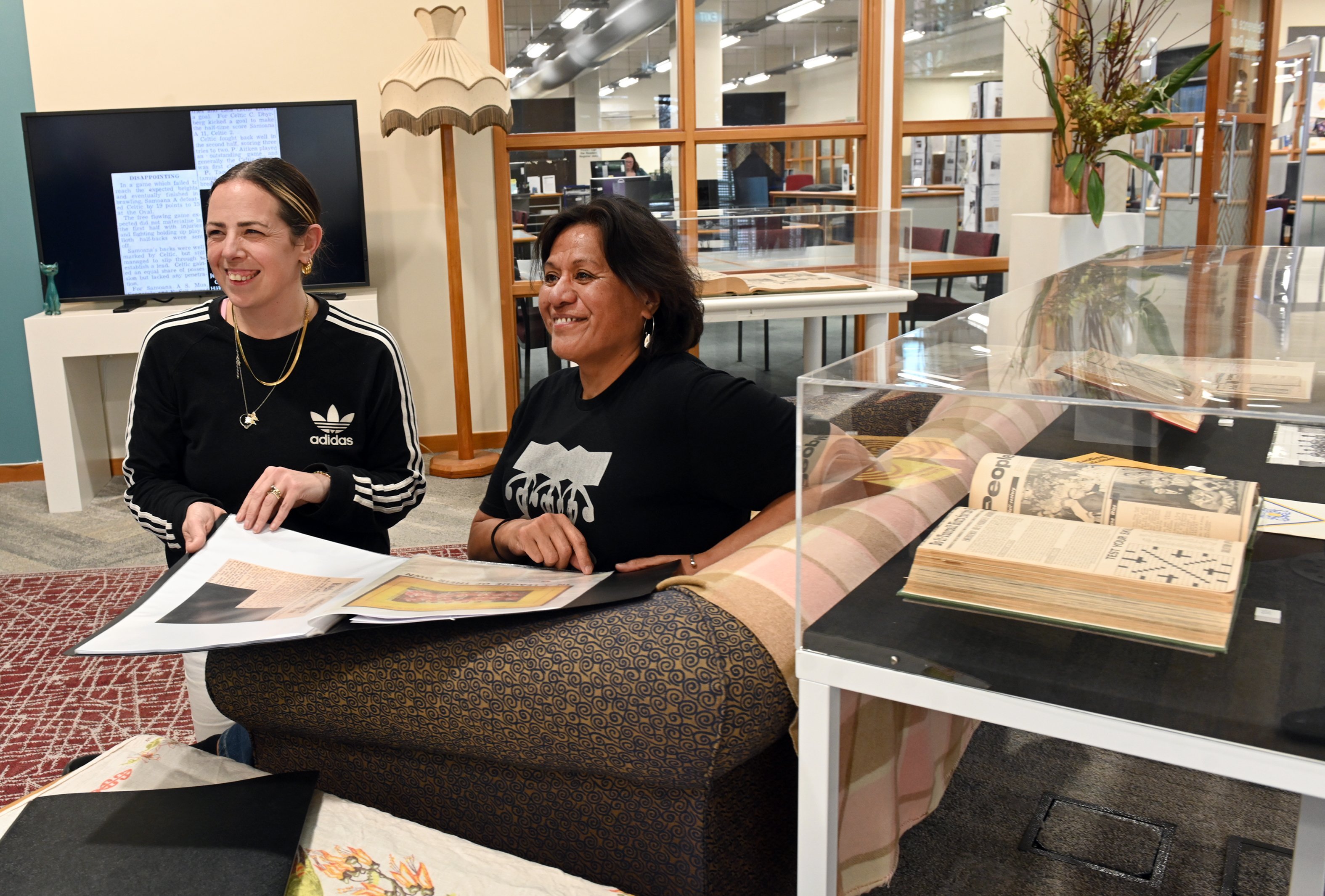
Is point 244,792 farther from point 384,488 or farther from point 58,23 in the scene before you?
point 58,23

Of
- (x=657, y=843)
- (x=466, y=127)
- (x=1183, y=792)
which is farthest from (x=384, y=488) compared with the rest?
(x=466, y=127)

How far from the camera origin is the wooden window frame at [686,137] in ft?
15.2

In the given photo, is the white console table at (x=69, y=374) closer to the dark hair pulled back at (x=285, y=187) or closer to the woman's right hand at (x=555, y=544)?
the dark hair pulled back at (x=285, y=187)

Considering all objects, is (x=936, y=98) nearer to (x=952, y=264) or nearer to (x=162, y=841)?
(x=952, y=264)

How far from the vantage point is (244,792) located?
112 cm

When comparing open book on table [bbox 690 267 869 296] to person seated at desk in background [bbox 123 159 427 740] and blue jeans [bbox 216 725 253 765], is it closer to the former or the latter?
person seated at desk in background [bbox 123 159 427 740]

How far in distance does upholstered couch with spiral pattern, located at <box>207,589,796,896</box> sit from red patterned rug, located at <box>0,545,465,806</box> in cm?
91

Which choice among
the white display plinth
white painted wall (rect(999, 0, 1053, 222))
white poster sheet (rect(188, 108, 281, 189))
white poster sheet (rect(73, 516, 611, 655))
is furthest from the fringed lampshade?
white poster sheet (rect(73, 516, 611, 655))

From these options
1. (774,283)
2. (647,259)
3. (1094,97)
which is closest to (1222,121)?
(1094,97)

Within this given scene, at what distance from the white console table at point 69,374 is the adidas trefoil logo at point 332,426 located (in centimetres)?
251

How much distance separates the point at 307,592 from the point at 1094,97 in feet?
13.9

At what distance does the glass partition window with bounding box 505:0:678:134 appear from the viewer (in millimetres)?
4633

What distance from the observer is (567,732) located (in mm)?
1071

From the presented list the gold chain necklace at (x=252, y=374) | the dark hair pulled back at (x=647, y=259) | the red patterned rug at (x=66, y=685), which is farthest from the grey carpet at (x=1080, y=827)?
the red patterned rug at (x=66, y=685)
